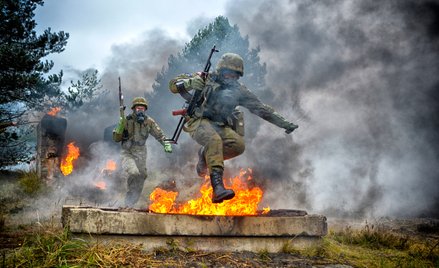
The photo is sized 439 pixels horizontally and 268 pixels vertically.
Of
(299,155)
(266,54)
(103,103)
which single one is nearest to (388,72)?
(299,155)

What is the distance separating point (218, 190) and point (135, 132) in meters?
4.18

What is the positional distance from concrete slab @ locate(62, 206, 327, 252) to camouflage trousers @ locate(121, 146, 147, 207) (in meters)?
2.85

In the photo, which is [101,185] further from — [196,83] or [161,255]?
[161,255]

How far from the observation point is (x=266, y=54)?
75.2ft

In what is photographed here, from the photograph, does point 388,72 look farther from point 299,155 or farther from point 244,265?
point 244,265

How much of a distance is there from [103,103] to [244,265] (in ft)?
73.2

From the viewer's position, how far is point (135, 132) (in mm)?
7938

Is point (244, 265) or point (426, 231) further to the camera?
point (426, 231)

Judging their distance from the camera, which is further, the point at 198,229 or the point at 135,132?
the point at 135,132

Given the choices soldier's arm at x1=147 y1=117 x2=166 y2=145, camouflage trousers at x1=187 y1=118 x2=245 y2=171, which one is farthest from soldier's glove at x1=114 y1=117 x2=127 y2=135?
camouflage trousers at x1=187 y1=118 x2=245 y2=171

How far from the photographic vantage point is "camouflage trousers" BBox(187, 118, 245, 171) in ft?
14.9

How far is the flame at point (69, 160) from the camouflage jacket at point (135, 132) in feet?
19.8

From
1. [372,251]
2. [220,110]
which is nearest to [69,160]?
[220,110]

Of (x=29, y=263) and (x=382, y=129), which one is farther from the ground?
(x=382, y=129)
